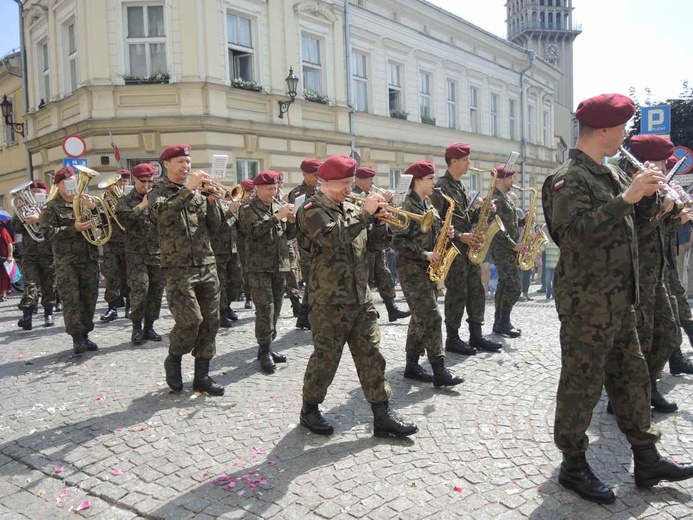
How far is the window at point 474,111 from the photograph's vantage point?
2606cm

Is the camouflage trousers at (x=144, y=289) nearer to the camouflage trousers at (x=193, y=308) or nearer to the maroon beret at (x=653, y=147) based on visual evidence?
the camouflage trousers at (x=193, y=308)

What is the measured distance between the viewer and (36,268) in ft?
28.9

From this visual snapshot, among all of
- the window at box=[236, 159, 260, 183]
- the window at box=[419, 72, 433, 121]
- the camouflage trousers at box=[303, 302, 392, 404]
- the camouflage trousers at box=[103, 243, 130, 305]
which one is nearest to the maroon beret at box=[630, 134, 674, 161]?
the camouflage trousers at box=[303, 302, 392, 404]

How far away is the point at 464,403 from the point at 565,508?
171cm

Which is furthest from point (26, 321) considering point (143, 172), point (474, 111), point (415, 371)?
point (474, 111)

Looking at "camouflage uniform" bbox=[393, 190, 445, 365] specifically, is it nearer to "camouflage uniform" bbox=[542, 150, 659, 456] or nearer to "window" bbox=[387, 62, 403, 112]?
"camouflage uniform" bbox=[542, 150, 659, 456]

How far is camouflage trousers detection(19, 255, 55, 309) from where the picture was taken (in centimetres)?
877

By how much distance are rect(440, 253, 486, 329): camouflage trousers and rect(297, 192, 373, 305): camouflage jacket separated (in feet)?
7.77

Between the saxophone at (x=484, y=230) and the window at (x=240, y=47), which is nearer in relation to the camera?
the saxophone at (x=484, y=230)

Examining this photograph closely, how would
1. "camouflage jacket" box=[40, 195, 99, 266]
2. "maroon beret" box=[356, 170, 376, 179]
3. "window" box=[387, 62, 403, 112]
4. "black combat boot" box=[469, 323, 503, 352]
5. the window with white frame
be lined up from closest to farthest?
1. "black combat boot" box=[469, 323, 503, 352]
2. "camouflage jacket" box=[40, 195, 99, 266]
3. "maroon beret" box=[356, 170, 376, 179]
4. "window" box=[387, 62, 403, 112]
5. the window with white frame

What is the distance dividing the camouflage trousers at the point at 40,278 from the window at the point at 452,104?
19.0m

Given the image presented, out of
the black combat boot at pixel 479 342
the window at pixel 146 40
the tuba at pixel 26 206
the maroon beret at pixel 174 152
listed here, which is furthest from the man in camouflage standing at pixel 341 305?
the window at pixel 146 40

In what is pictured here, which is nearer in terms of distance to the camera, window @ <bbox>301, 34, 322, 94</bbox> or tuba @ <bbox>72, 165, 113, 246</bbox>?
tuba @ <bbox>72, 165, 113, 246</bbox>

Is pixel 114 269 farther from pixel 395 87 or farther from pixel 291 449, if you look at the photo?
pixel 395 87
